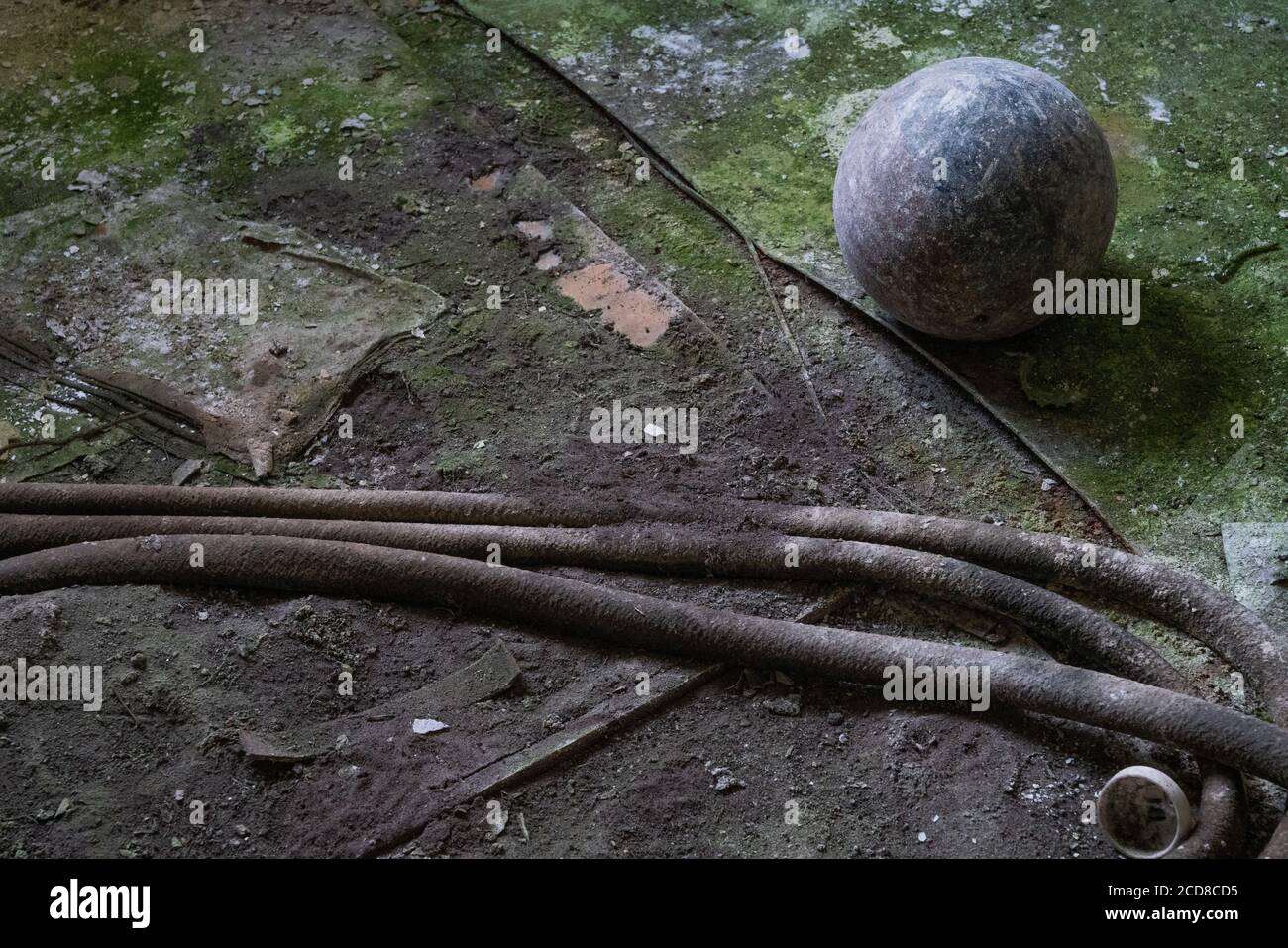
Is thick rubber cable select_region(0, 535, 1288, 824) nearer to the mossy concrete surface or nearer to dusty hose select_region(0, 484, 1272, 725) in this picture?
dusty hose select_region(0, 484, 1272, 725)

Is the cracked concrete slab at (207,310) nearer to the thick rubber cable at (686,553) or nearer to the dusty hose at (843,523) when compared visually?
the dusty hose at (843,523)

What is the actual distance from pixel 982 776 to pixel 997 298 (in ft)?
5.33

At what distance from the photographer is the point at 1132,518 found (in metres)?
3.74

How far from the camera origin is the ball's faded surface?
12.5 feet

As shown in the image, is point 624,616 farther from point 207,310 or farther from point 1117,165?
point 1117,165

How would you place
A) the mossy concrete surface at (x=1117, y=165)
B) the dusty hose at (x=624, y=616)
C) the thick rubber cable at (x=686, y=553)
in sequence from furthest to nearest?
the mossy concrete surface at (x=1117, y=165), the thick rubber cable at (x=686, y=553), the dusty hose at (x=624, y=616)

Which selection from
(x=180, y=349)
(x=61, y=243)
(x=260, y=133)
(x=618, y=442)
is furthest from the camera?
(x=260, y=133)

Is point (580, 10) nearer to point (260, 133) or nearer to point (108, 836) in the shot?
point (260, 133)

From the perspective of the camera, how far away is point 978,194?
3.80m

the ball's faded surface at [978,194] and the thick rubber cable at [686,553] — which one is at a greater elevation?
the ball's faded surface at [978,194]

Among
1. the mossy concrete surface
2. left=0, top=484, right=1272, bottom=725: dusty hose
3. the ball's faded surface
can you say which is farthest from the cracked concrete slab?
the ball's faded surface

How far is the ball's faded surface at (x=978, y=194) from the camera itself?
3807 millimetres

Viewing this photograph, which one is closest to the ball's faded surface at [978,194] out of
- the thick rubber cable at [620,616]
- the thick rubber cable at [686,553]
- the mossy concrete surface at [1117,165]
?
the mossy concrete surface at [1117,165]
